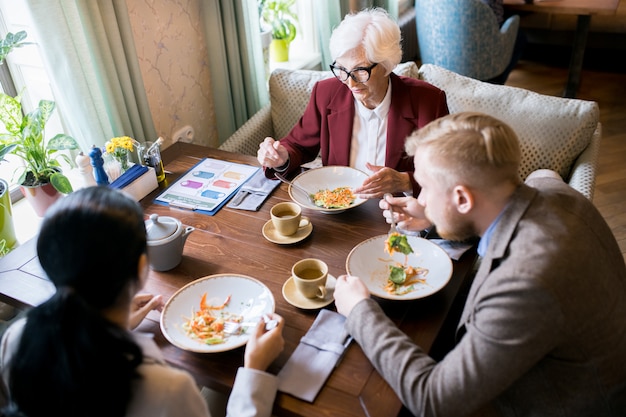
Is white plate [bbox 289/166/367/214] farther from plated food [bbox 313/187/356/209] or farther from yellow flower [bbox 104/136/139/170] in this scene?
yellow flower [bbox 104/136/139/170]

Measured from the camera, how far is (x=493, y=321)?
1064 millimetres

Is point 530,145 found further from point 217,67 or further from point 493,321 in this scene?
point 217,67

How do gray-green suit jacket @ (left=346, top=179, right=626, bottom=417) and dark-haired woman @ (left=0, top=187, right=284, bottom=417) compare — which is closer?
dark-haired woman @ (left=0, top=187, right=284, bottom=417)

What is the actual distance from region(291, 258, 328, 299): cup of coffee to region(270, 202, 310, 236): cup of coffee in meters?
0.15

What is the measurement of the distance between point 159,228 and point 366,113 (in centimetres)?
94

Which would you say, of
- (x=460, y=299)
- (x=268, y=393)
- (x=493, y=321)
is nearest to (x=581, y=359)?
(x=493, y=321)

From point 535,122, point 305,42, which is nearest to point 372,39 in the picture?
point 535,122

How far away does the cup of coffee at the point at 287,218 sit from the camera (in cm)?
159

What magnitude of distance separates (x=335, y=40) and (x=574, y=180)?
41.8 inches

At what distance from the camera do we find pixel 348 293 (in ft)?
4.31

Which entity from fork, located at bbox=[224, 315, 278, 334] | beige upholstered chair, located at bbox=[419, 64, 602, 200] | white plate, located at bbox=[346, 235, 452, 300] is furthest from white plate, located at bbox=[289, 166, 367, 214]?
beige upholstered chair, located at bbox=[419, 64, 602, 200]

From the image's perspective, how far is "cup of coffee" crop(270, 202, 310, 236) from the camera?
1.59 m

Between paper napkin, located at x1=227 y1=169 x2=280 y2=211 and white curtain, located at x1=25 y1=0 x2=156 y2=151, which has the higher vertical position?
white curtain, located at x1=25 y1=0 x2=156 y2=151

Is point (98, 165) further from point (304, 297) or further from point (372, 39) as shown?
point (372, 39)
